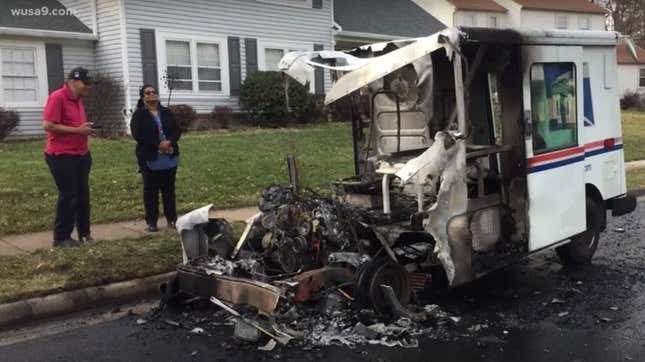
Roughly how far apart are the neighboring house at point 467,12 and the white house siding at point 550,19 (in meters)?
1.22

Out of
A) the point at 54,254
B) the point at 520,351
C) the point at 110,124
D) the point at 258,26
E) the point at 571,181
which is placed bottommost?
the point at 520,351

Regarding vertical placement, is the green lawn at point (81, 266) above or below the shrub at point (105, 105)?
below

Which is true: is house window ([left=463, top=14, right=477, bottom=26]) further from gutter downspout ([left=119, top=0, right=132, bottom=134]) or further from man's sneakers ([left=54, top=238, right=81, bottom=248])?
man's sneakers ([left=54, top=238, right=81, bottom=248])

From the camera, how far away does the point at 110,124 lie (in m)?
17.6

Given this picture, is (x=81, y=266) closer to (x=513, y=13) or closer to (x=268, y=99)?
(x=268, y=99)

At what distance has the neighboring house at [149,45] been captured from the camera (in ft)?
57.1

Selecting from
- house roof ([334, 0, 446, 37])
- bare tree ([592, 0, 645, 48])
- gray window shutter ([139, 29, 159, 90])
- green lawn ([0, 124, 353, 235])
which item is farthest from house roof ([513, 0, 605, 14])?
gray window shutter ([139, 29, 159, 90])

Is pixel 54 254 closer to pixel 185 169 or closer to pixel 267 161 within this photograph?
pixel 185 169

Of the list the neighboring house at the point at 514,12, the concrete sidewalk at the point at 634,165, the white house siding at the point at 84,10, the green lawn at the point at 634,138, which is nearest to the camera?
the concrete sidewalk at the point at 634,165

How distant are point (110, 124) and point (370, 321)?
46.6 feet

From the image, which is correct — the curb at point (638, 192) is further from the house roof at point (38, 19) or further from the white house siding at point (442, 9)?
the white house siding at point (442, 9)

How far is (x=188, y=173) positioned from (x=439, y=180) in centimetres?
725

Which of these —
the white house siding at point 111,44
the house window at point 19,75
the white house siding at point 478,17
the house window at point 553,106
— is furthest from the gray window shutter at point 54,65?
the white house siding at point 478,17

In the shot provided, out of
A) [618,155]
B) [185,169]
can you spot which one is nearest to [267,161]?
[185,169]
